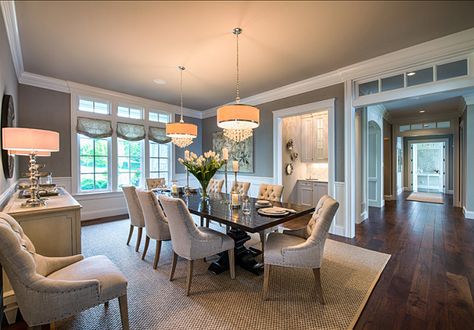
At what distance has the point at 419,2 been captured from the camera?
82.0 inches

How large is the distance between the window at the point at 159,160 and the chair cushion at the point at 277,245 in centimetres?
426

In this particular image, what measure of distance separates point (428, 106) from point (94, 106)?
8934 millimetres

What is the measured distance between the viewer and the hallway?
1.80 metres

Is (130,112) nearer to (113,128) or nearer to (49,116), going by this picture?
(113,128)

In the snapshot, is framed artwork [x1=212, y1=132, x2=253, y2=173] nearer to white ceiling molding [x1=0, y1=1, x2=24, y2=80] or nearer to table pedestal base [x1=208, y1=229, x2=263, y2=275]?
table pedestal base [x1=208, y1=229, x2=263, y2=275]

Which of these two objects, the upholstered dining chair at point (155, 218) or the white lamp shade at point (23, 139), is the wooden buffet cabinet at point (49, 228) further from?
the upholstered dining chair at point (155, 218)

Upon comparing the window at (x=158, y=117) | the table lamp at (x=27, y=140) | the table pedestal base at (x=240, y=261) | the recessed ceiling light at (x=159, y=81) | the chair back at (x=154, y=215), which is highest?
the recessed ceiling light at (x=159, y=81)

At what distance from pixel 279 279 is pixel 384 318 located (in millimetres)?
968

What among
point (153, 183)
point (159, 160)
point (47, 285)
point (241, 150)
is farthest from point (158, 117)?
point (47, 285)

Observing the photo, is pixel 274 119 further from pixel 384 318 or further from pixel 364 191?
pixel 384 318

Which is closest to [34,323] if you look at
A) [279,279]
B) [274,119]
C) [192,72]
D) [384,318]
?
[279,279]

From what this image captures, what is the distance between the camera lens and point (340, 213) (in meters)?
3.82

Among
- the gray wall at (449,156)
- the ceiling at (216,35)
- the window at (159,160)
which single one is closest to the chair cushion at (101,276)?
the ceiling at (216,35)

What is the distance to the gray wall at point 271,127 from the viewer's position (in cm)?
381
